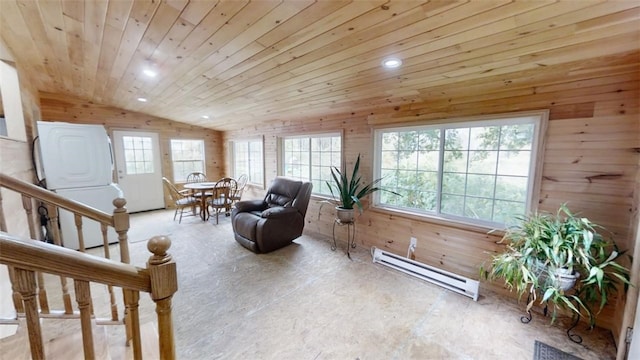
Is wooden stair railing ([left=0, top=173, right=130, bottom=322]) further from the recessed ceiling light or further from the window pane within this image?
the window pane

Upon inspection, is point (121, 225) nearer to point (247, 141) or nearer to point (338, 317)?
point (338, 317)

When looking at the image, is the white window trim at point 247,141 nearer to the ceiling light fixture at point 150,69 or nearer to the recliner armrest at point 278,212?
the recliner armrest at point 278,212

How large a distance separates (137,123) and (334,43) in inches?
217

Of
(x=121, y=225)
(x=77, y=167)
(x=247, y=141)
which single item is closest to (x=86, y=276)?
(x=121, y=225)

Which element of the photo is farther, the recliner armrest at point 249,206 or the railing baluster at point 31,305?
the recliner armrest at point 249,206

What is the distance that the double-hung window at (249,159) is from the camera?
5664 millimetres

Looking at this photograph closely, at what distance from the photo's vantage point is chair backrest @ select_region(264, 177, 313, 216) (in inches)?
147

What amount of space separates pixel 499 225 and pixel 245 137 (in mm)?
Answer: 5159

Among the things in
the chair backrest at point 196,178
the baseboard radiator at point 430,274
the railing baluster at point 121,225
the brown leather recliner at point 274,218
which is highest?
the railing baluster at point 121,225

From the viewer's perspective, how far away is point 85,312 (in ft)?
2.78

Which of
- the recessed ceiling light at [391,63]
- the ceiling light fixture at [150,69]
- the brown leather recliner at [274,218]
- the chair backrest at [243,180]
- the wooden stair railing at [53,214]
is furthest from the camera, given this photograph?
the chair backrest at [243,180]


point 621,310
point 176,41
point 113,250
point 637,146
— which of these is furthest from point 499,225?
point 113,250

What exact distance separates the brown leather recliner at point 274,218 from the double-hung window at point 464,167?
119 centimetres

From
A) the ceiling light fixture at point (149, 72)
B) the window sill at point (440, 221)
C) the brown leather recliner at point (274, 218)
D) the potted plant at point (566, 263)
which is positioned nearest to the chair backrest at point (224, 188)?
Answer: the brown leather recliner at point (274, 218)
